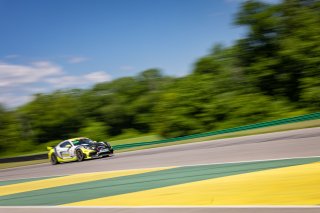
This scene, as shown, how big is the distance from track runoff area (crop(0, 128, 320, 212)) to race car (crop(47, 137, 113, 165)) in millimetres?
9771

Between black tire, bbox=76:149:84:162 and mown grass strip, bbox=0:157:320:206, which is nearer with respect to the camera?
mown grass strip, bbox=0:157:320:206

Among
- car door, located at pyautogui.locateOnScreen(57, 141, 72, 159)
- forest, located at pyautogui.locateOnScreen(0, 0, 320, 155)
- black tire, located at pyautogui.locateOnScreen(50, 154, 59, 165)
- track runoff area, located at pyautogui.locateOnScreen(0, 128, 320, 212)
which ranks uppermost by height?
forest, located at pyautogui.locateOnScreen(0, 0, 320, 155)

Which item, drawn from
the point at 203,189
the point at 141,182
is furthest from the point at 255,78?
the point at 203,189

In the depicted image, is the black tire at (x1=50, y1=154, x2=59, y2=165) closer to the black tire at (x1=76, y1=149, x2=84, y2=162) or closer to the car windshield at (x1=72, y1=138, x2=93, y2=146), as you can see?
the car windshield at (x1=72, y1=138, x2=93, y2=146)

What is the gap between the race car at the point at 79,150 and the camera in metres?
23.2

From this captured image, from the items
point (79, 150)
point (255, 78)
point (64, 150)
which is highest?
point (255, 78)

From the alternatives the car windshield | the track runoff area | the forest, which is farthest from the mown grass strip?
the forest

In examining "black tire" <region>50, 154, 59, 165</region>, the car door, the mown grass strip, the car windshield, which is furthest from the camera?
"black tire" <region>50, 154, 59, 165</region>

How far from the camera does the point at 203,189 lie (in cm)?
870

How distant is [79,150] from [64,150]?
1.52 meters

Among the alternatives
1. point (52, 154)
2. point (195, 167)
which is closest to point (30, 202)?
point (195, 167)

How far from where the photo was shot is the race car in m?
23.2

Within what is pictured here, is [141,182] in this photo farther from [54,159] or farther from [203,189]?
[54,159]

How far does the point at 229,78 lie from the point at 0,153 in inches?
1881
